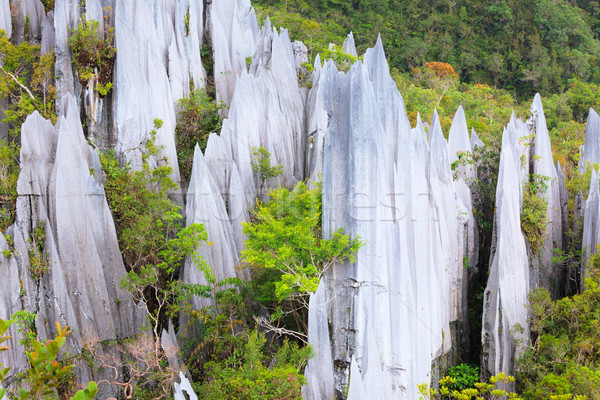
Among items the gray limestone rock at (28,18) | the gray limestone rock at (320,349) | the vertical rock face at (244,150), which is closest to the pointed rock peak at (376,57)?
the vertical rock face at (244,150)

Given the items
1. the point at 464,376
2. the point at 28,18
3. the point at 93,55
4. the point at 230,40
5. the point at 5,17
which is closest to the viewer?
the point at 464,376

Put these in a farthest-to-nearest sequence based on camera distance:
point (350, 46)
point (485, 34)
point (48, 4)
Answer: point (485, 34) → point (350, 46) → point (48, 4)

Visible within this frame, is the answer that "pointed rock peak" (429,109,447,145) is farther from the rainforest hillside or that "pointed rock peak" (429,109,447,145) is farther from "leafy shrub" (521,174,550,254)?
the rainforest hillside

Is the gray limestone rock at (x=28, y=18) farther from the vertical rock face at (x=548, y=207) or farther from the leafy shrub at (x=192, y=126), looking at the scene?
the vertical rock face at (x=548, y=207)

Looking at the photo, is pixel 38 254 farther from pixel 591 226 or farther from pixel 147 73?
pixel 591 226

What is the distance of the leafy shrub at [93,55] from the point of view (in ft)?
55.3

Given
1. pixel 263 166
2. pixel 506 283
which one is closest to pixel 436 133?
pixel 506 283

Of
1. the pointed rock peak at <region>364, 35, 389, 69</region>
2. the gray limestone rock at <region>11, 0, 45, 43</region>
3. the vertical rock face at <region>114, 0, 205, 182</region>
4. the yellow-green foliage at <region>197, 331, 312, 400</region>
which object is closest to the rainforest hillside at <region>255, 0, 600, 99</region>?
the vertical rock face at <region>114, 0, 205, 182</region>

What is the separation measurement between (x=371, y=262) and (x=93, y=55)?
40.2 ft

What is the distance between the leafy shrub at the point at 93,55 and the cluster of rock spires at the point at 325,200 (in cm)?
37

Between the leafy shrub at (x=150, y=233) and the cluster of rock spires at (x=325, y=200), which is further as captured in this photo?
the leafy shrub at (x=150, y=233)

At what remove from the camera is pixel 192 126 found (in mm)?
18266

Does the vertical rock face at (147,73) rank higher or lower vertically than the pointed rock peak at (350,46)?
lower

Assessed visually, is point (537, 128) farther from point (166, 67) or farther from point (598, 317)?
point (166, 67)
